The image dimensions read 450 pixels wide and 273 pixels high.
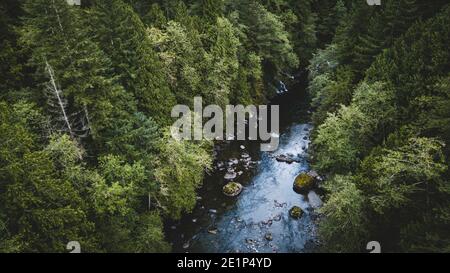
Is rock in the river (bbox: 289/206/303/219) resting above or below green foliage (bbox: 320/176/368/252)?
below

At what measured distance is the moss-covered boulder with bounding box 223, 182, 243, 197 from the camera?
36312 millimetres

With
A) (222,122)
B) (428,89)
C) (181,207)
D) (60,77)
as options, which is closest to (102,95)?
(60,77)

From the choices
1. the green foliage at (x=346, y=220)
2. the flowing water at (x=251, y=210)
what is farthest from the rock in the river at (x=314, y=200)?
the green foliage at (x=346, y=220)

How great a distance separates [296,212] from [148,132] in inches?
576

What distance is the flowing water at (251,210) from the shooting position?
31000 millimetres

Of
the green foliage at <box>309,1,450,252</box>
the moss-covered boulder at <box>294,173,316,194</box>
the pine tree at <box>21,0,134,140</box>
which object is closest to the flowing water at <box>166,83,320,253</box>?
the moss-covered boulder at <box>294,173,316,194</box>

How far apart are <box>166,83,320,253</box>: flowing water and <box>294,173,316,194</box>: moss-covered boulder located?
1.93 ft

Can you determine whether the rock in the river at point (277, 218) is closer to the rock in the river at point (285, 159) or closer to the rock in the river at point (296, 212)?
the rock in the river at point (296, 212)

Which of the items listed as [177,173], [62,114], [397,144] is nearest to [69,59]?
[62,114]

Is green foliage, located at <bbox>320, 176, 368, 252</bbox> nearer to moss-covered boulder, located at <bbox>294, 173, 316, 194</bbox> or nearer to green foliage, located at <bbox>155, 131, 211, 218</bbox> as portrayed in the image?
moss-covered boulder, located at <bbox>294, 173, 316, 194</bbox>

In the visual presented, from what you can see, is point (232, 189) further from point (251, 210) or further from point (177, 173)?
point (177, 173)

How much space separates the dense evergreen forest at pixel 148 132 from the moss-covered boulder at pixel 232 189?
122 inches

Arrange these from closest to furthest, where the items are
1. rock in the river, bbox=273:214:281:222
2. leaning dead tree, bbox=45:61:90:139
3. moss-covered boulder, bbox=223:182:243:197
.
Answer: leaning dead tree, bbox=45:61:90:139, rock in the river, bbox=273:214:281:222, moss-covered boulder, bbox=223:182:243:197
